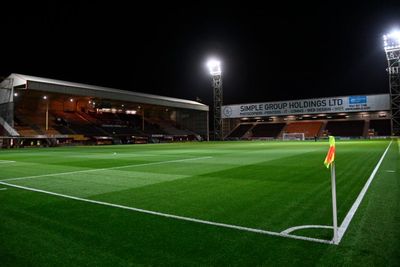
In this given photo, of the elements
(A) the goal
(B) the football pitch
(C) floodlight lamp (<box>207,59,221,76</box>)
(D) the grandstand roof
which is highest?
(C) floodlight lamp (<box>207,59,221,76</box>)

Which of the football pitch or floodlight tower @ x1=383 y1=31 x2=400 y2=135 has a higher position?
floodlight tower @ x1=383 y1=31 x2=400 y2=135

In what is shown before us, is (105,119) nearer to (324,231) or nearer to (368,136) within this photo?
(368,136)

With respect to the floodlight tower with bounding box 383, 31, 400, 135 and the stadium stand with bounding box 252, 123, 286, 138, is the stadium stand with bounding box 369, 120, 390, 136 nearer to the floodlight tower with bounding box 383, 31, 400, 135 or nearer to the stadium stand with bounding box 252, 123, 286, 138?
the floodlight tower with bounding box 383, 31, 400, 135

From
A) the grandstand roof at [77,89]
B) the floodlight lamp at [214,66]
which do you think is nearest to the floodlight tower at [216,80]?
the floodlight lamp at [214,66]

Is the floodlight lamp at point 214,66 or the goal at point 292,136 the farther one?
the goal at point 292,136

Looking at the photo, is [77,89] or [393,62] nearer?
[77,89]

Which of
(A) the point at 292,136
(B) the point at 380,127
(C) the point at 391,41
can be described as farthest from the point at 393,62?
(A) the point at 292,136

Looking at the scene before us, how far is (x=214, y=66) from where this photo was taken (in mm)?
60281

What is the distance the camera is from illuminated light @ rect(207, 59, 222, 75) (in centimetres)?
5997

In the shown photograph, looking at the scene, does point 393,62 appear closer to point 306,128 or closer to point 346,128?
point 346,128

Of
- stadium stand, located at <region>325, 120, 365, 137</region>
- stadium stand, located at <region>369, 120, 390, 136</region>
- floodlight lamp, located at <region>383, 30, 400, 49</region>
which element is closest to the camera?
floodlight lamp, located at <region>383, 30, 400, 49</region>

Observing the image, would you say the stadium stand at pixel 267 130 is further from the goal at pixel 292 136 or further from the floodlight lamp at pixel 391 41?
the floodlight lamp at pixel 391 41

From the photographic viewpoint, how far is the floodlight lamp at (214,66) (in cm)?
5997

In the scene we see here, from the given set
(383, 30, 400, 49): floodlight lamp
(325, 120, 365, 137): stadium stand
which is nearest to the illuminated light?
(383, 30, 400, 49): floodlight lamp
